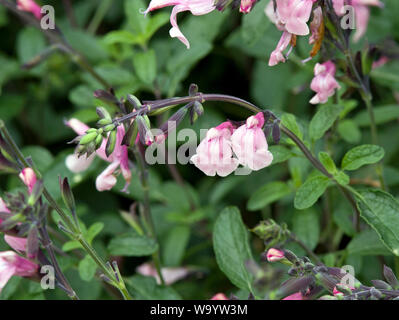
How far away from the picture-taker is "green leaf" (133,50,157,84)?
1508 mm

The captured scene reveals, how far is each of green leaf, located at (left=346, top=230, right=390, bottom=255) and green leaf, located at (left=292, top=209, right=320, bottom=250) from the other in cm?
8

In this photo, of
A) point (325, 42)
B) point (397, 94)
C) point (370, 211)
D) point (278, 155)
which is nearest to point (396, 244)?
point (370, 211)

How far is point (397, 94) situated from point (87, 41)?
37.4 inches

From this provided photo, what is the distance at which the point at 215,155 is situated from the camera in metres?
0.95

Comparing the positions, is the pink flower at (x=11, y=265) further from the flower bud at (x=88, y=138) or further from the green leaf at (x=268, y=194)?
the green leaf at (x=268, y=194)

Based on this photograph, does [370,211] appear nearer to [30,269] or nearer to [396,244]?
[396,244]

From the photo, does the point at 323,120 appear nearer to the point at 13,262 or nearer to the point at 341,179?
the point at 341,179

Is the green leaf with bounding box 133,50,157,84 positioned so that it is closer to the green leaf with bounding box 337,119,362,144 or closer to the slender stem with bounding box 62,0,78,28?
the green leaf with bounding box 337,119,362,144

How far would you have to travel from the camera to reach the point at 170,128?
97cm

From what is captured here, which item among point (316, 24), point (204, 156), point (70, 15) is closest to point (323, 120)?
point (316, 24)

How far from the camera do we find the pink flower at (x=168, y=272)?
1498 millimetres

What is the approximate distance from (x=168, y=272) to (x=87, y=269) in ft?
1.24

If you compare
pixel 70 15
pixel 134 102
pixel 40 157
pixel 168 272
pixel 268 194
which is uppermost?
pixel 70 15

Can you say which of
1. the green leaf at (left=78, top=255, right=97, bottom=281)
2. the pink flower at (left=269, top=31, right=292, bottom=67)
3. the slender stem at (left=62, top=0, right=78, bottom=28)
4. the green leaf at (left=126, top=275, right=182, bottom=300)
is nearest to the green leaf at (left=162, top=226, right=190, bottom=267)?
the green leaf at (left=126, top=275, right=182, bottom=300)
